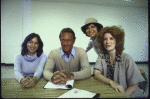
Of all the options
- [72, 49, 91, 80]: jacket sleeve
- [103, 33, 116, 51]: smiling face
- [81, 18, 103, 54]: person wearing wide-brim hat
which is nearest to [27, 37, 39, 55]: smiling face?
[72, 49, 91, 80]: jacket sleeve

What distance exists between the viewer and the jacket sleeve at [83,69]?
87 cm

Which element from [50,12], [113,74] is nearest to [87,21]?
[50,12]

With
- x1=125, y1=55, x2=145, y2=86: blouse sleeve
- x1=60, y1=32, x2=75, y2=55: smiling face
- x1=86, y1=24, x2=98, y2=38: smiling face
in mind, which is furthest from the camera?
x1=86, y1=24, x2=98, y2=38: smiling face

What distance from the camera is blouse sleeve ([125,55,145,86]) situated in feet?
2.74

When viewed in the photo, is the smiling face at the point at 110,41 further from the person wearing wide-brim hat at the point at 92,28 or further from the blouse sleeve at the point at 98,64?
the person wearing wide-brim hat at the point at 92,28

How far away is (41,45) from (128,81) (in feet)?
3.61

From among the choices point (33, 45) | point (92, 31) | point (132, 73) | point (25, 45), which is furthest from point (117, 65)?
point (25, 45)

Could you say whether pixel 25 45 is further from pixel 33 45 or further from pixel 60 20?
pixel 60 20

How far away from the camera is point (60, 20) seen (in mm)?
1452

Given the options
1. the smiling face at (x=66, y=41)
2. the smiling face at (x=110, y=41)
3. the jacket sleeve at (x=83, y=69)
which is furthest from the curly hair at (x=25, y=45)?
the smiling face at (x=110, y=41)

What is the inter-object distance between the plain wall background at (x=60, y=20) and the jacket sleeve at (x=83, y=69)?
0.10 meters

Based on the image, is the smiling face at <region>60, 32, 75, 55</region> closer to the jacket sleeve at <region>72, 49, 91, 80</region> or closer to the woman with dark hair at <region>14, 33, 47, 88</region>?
the jacket sleeve at <region>72, 49, 91, 80</region>

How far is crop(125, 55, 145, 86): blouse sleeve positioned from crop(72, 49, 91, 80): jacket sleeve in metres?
0.40

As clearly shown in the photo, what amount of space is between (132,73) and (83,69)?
1.63 ft
